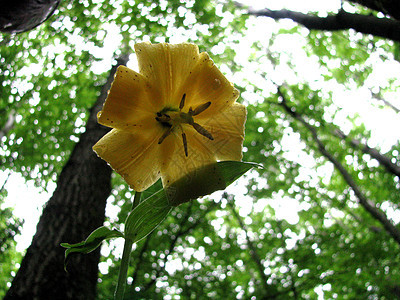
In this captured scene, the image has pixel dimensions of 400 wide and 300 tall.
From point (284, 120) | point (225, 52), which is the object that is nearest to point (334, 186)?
point (284, 120)

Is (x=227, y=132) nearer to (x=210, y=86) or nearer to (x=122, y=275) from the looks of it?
(x=210, y=86)

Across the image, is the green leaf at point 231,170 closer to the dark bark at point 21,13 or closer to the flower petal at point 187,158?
the flower petal at point 187,158

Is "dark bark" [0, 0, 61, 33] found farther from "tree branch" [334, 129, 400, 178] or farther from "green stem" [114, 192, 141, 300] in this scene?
"tree branch" [334, 129, 400, 178]

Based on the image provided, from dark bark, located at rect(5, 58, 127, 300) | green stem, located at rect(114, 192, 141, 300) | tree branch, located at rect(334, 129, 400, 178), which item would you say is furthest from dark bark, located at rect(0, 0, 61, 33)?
tree branch, located at rect(334, 129, 400, 178)

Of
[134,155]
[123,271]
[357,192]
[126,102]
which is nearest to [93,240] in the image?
[123,271]

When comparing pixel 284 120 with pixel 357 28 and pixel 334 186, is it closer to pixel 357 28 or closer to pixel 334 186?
pixel 334 186

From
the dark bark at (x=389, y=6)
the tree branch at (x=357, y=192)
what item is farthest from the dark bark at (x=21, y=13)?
the tree branch at (x=357, y=192)
